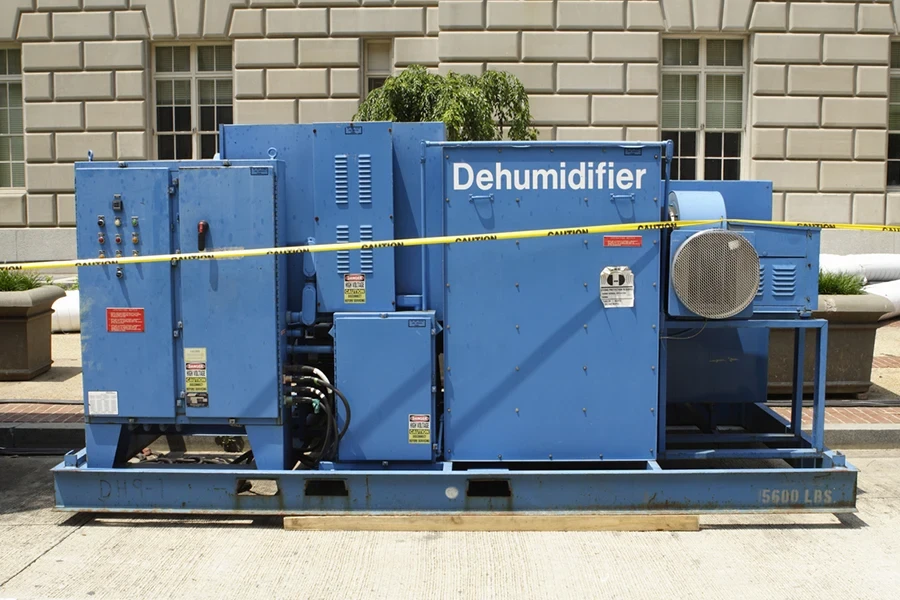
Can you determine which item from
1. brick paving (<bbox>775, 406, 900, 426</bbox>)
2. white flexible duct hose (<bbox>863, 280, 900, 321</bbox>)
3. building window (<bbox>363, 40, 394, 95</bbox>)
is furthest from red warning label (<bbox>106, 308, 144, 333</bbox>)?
white flexible duct hose (<bbox>863, 280, 900, 321</bbox>)

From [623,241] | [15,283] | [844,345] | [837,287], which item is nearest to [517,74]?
[837,287]

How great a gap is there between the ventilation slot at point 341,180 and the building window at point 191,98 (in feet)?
33.6

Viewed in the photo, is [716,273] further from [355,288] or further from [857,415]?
[857,415]

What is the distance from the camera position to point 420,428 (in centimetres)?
591

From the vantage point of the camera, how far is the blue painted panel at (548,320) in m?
5.82

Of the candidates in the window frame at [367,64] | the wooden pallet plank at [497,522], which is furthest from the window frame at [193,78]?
the wooden pallet plank at [497,522]

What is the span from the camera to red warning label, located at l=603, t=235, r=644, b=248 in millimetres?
5820

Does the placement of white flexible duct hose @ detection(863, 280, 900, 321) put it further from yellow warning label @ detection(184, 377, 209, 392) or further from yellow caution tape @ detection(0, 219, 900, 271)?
yellow warning label @ detection(184, 377, 209, 392)

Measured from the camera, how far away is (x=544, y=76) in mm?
14664

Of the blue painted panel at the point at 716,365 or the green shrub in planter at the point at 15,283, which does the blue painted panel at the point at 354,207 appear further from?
the green shrub in planter at the point at 15,283

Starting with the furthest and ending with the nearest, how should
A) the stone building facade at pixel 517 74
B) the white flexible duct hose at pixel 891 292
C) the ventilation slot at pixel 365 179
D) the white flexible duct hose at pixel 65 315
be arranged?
the stone building facade at pixel 517 74 < the white flexible duct hose at pixel 891 292 < the white flexible duct hose at pixel 65 315 < the ventilation slot at pixel 365 179

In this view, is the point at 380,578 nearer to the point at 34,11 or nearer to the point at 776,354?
the point at 776,354

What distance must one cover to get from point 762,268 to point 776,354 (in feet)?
9.53

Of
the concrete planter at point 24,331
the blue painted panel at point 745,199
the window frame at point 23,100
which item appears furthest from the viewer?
the window frame at point 23,100
